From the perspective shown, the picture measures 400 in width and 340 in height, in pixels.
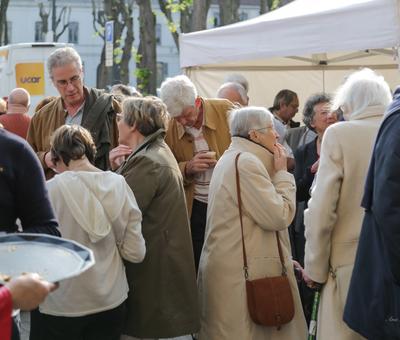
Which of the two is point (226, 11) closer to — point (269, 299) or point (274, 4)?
point (274, 4)

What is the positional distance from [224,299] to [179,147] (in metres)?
1.28

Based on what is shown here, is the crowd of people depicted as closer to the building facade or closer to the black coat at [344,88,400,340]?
the black coat at [344,88,400,340]

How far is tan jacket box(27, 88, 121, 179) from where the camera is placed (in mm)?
5882

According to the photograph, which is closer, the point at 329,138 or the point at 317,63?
the point at 329,138

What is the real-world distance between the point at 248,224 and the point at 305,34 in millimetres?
2524

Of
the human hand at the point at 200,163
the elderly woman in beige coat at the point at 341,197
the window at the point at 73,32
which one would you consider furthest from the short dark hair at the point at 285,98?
the window at the point at 73,32

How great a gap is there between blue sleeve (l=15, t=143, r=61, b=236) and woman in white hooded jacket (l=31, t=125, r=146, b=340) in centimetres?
124

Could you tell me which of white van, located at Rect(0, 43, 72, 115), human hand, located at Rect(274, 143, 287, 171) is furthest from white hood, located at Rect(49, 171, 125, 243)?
white van, located at Rect(0, 43, 72, 115)

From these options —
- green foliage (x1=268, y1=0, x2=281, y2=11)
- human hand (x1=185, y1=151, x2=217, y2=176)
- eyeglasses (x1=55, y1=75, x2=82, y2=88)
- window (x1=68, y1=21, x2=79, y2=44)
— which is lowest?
window (x1=68, y1=21, x2=79, y2=44)

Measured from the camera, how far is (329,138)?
459cm

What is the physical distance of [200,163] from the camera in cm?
586

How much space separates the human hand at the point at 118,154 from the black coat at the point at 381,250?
186 cm

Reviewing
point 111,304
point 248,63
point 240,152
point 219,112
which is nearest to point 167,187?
point 240,152

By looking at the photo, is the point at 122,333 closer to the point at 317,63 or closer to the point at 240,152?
the point at 240,152
